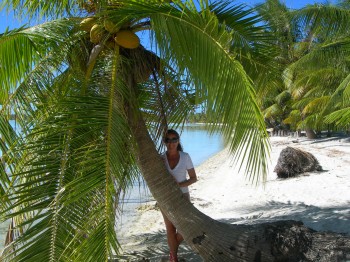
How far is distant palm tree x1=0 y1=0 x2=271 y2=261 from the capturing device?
2.47m

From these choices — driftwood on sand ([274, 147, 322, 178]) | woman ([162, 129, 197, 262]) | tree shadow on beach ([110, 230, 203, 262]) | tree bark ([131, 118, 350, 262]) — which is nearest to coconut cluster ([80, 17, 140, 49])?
tree bark ([131, 118, 350, 262])

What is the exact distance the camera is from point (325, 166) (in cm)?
1198

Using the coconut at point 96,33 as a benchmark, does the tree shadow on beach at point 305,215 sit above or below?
below

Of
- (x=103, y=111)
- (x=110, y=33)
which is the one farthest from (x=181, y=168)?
(x=110, y=33)

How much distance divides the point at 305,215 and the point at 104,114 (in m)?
4.40

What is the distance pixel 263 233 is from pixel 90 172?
2.05m

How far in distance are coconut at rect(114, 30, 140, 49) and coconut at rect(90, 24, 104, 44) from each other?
0.14 metres

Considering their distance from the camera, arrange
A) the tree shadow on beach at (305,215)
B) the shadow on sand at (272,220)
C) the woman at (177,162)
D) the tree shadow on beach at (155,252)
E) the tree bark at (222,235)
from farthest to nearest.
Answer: the tree shadow on beach at (305,215)
the shadow on sand at (272,220)
the tree shadow on beach at (155,252)
the woman at (177,162)
the tree bark at (222,235)

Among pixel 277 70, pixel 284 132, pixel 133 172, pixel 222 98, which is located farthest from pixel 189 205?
pixel 284 132

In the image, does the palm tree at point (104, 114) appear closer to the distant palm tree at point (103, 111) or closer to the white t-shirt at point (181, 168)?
the distant palm tree at point (103, 111)

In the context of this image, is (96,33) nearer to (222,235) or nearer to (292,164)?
(222,235)

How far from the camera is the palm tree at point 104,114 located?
247 centimetres

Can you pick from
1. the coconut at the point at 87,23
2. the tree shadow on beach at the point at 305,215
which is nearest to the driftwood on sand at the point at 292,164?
the tree shadow on beach at the point at 305,215

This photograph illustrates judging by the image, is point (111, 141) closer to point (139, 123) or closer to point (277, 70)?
point (139, 123)
